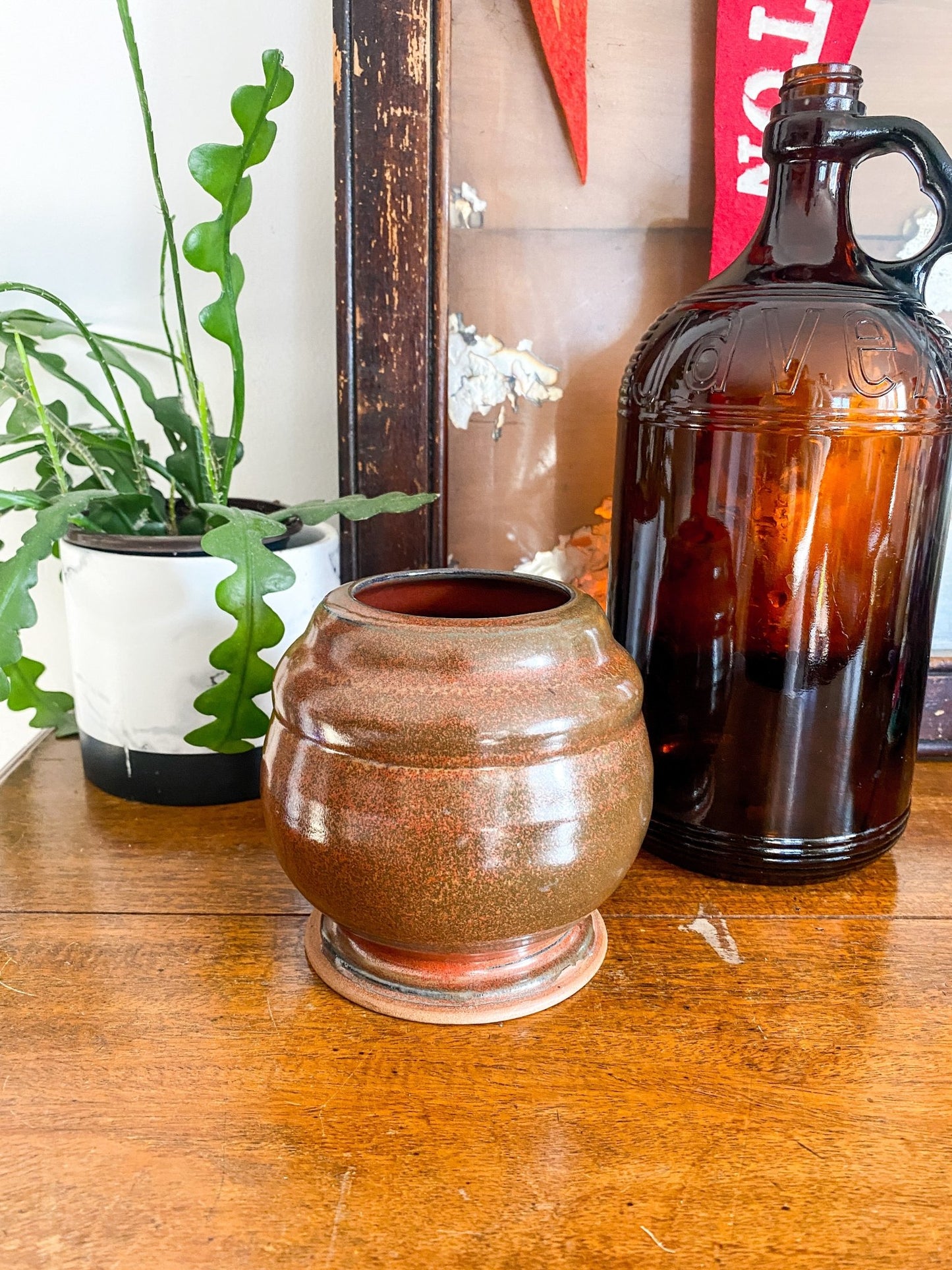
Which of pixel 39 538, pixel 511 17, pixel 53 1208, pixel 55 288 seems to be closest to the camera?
pixel 53 1208

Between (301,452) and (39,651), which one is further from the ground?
(301,452)

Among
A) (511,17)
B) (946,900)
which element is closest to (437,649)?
(946,900)

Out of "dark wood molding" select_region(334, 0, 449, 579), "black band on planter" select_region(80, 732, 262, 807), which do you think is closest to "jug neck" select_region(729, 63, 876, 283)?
"dark wood molding" select_region(334, 0, 449, 579)

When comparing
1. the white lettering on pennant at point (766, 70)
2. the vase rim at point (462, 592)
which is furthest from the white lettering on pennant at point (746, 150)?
the vase rim at point (462, 592)

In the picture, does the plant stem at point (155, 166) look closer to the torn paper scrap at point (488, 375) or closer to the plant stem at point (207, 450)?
the plant stem at point (207, 450)

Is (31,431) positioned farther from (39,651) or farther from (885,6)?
(885,6)

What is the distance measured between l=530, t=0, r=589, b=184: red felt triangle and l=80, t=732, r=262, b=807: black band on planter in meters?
0.46

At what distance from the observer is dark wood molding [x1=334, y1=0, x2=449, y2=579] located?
0.62m

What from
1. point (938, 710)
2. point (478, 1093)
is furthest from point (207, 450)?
point (938, 710)

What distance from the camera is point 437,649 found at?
408 mm

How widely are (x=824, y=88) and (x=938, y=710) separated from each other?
0.43 m

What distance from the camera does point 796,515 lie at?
0.53 metres

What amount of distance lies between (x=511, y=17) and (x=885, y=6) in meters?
0.25

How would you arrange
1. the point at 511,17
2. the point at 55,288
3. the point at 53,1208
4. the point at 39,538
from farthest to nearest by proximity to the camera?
the point at 55,288
the point at 511,17
the point at 39,538
the point at 53,1208
